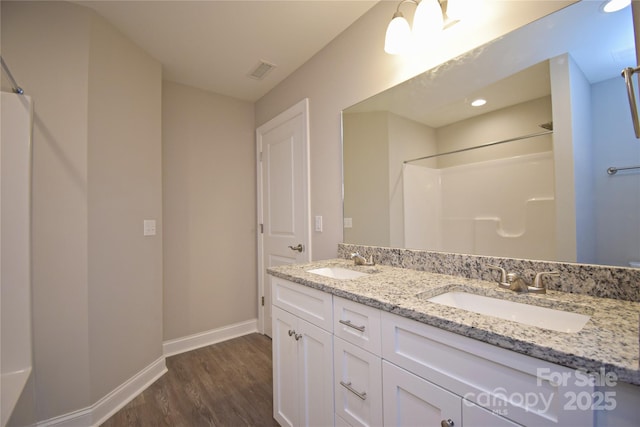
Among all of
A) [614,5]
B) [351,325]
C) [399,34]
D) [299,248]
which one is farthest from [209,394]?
[614,5]

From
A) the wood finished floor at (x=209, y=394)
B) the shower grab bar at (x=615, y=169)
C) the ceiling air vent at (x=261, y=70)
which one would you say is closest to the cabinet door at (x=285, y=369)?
the wood finished floor at (x=209, y=394)

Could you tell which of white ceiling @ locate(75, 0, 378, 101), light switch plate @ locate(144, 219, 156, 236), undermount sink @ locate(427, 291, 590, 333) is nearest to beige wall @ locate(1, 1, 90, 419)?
white ceiling @ locate(75, 0, 378, 101)

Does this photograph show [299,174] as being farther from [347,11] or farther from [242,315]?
[242,315]

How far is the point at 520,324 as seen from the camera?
68 cm

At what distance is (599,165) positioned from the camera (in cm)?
89

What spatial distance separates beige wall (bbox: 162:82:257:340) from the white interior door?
0.60 ft

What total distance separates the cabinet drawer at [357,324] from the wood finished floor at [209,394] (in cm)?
97

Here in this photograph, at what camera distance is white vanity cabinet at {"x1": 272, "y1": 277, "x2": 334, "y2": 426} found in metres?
1.14

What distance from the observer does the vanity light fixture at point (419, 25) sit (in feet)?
4.15

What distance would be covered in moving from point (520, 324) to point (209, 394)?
1956 mm

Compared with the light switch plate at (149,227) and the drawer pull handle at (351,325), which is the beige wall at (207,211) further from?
the drawer pull handle at (351,325)

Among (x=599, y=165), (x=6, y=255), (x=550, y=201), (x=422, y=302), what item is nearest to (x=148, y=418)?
(x=6, y=255)

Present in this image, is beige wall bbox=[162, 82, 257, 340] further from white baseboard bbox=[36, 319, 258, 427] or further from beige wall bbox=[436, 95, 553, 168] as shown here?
beige wall bbox=[436, 95, 553, 168]

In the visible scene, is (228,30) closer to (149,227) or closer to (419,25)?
(419,25)
